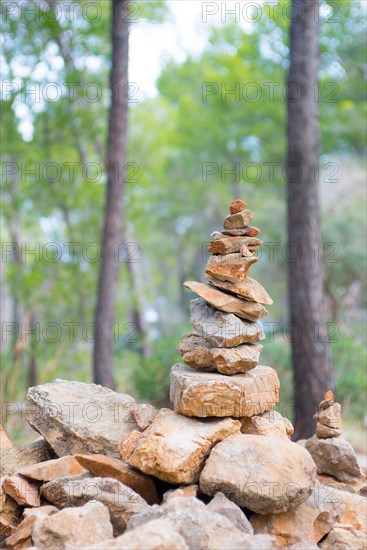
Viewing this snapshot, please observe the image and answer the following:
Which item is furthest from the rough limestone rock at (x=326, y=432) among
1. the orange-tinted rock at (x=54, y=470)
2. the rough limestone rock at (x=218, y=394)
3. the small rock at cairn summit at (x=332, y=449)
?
the orange-tinted rock at (x=54, y=470)

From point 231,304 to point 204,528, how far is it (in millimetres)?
1756

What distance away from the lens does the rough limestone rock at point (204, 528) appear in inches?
120

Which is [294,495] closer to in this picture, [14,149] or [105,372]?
[105,372]

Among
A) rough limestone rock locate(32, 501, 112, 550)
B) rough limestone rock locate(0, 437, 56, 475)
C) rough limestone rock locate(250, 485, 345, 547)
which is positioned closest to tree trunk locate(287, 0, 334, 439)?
rough limestone rock locate(250, 485, 345, 547)

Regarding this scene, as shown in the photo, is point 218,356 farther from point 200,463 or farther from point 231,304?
point 200,463

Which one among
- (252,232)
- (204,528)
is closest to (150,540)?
(204,528)

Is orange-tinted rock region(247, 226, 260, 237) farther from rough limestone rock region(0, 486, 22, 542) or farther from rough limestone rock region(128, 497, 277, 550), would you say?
rough limestone rock region(0, 486, 22, 542)

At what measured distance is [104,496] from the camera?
3602 millimetres

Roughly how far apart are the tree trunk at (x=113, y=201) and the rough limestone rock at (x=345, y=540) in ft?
21.6

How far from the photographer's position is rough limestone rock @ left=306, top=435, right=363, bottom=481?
4.61 m

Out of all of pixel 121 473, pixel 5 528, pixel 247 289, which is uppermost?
pixel 247 289

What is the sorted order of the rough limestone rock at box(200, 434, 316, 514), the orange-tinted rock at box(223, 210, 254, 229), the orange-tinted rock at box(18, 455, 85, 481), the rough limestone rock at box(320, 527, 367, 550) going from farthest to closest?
the orange-tinted rock at box(223, 210, 254, 229) < the orange-tinted rock at box(18, 455, 85, 481) < the rough limestone rock at box(200, 434, 316, 514) < the rough limestone rock at box(320, 527, 367, 550)

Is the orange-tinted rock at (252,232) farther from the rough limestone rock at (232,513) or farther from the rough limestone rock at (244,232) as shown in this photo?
the rough limestone rock at (232,513)

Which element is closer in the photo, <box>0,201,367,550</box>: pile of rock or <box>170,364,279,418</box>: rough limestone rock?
<box>0,201,367,550</box>: pile of rock
